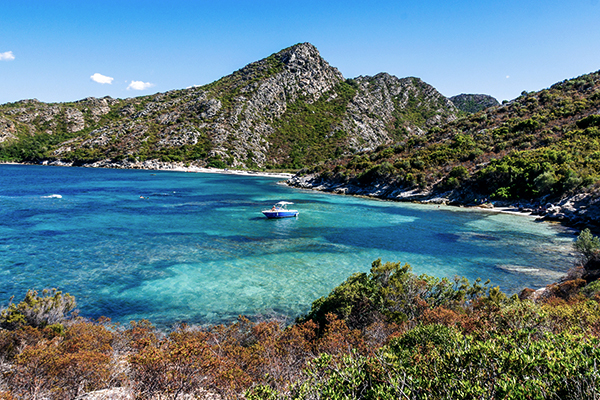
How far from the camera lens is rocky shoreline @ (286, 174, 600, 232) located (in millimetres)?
34438

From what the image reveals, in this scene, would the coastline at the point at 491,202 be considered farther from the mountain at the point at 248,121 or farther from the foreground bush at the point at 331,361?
the mountain at the point at 248,121

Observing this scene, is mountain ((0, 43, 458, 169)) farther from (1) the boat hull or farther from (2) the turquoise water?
(2) the turquoise water

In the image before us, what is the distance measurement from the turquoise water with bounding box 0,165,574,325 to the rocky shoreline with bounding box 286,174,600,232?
11.4 feet

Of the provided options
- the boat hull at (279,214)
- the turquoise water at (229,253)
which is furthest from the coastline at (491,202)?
the boat hull at (279,214)

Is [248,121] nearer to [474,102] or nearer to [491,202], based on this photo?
[491,202]

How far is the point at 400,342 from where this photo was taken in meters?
7.61

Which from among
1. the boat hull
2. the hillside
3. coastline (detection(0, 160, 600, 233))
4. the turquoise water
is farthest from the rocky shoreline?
the boat hull

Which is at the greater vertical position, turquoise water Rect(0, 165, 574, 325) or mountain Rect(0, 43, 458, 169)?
mountain Rect(0, 43, 458, 169)

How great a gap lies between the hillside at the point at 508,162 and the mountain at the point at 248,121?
4020 cm

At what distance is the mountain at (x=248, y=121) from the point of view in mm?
129000

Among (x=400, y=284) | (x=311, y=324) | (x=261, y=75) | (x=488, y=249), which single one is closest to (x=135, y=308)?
(x=311, y=324)

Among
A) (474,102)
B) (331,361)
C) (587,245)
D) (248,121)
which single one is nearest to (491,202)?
(587,245)

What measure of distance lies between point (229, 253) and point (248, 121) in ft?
413

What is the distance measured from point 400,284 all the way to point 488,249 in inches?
696
